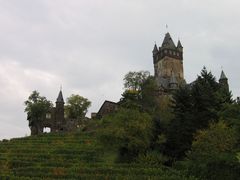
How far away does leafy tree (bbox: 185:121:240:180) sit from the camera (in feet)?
101

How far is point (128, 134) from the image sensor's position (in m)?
41.7

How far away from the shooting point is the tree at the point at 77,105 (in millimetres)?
96031

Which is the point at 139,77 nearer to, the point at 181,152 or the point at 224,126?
the point at 181,152

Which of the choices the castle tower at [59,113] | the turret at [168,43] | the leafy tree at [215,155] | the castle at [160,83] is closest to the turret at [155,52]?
the castle at [160,83]

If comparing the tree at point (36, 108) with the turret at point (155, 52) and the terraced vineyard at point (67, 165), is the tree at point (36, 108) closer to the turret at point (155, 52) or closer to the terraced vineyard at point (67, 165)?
the terraced vineyard at point (67, 165)

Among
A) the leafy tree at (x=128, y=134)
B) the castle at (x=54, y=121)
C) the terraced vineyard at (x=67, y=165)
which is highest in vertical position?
the castle at (x=54, y=121)

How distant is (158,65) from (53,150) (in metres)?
79.1

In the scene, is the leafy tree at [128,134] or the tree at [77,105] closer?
the leafy tree at [128,134]

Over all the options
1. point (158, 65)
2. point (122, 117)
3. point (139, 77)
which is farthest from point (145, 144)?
point (158, 65)

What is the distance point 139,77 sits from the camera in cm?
8388

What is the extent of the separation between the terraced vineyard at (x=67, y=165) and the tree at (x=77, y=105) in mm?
42859

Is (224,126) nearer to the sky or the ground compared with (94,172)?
nearer to the sky

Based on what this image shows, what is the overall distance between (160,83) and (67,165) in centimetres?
5886

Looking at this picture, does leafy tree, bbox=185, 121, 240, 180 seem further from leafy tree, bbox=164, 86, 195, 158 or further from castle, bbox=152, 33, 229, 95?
castle, bbox=152, 33, 229, 95
